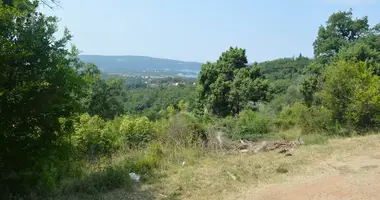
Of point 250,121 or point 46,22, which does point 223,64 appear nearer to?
point 250,121

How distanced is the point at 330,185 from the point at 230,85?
23063mm

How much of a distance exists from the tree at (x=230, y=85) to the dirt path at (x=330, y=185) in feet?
66.5

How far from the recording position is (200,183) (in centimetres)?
614

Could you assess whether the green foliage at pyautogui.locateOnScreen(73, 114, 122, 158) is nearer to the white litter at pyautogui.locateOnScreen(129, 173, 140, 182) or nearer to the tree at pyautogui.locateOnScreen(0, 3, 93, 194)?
the white litter at pyautogui.locateOnScreen(129, 173, 140, 182)

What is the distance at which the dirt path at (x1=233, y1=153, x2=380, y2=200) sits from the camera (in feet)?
17.6

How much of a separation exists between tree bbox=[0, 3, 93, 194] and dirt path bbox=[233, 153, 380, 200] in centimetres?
293

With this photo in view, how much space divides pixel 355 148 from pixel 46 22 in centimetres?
721

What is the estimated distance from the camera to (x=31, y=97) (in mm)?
4586

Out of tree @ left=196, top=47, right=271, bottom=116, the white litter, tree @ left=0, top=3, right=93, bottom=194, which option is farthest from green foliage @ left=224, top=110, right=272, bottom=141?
tree @ left=196, top=47, right=271, bottom=116

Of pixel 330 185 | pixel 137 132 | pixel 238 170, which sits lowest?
pixel 137 132

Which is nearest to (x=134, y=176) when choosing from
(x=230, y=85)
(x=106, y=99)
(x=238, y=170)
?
(x=238, y=170)

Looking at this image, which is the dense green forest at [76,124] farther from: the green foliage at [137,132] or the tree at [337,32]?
the tree at [337,32]

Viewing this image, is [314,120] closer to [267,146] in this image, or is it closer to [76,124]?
[267,146]

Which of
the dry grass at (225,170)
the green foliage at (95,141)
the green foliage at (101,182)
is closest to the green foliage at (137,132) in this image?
the green foliage at (95,141)
